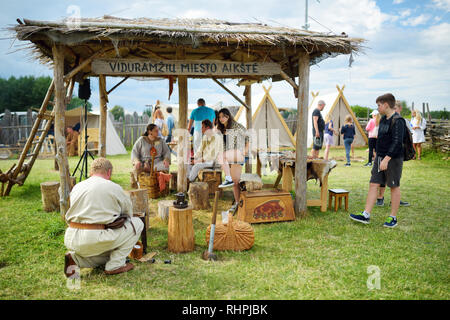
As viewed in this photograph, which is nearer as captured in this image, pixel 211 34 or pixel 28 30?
pixel 28 30

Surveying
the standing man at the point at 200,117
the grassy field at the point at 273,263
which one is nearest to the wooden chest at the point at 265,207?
the grassy field at the point at 273,263

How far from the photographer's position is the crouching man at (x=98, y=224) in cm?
302

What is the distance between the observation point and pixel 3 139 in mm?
15469

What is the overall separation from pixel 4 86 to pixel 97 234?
43205 millimetres

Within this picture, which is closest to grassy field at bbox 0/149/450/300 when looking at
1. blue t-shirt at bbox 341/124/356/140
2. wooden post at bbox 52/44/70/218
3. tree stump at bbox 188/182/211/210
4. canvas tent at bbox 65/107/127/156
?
tree stump at bbox 188/182/211/210

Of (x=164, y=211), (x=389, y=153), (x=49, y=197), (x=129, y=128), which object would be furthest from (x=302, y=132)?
(x=129, y=128)

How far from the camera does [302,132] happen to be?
520 cm

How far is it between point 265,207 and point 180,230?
1.63 metres

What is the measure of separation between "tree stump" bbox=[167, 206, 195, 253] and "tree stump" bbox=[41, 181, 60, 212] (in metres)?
3.02

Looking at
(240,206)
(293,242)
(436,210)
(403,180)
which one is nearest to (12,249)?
(240,206)

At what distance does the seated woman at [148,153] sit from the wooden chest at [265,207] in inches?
95.2

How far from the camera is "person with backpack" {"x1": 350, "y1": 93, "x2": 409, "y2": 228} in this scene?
4.42m

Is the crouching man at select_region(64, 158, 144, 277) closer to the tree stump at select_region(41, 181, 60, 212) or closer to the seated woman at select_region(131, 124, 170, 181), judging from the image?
the tree stump at select_region(41, 181, 60, 212)

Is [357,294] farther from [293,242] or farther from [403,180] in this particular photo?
[403,180]
